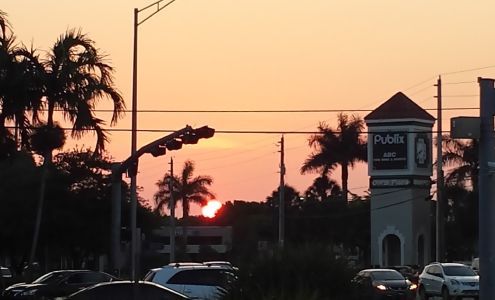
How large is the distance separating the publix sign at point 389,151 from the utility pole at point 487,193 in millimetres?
55492

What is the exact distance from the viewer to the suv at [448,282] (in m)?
44.2

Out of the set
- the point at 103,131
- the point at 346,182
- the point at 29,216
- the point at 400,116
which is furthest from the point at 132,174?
the point at 346,182

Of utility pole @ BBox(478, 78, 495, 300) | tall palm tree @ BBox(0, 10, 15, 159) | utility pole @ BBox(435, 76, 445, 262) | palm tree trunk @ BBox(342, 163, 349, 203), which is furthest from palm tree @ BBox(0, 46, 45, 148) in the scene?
palm tree trunk @ BBox(342, 163, 349, 203)

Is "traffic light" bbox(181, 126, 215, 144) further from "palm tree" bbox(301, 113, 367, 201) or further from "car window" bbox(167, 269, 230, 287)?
"palm tree" bbox(301, 113, 367, 201)

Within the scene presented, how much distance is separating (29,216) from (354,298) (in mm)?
30688

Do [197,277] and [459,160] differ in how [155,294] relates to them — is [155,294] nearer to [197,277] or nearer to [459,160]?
[197,277]

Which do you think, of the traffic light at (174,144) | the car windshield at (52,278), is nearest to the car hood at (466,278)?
the traffic light at (174,144)

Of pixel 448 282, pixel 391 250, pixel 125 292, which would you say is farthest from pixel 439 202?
pixel 125 292

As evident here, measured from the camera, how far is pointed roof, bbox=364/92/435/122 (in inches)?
3228

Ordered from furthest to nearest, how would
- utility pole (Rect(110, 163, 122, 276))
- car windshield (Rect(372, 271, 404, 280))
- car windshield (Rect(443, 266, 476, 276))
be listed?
car windshield (Rect(372, 271, 404, 280)) → car windshield (Rect(443, 266, 476, 276)) → utility pole (Rect(110, 163, 122, 276))

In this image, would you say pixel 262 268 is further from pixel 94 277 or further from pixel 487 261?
pixel 94 277

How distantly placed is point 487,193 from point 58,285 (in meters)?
17.6

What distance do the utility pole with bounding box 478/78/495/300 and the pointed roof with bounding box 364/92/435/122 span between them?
2201 inches

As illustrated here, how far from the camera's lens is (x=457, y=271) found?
149 ft
